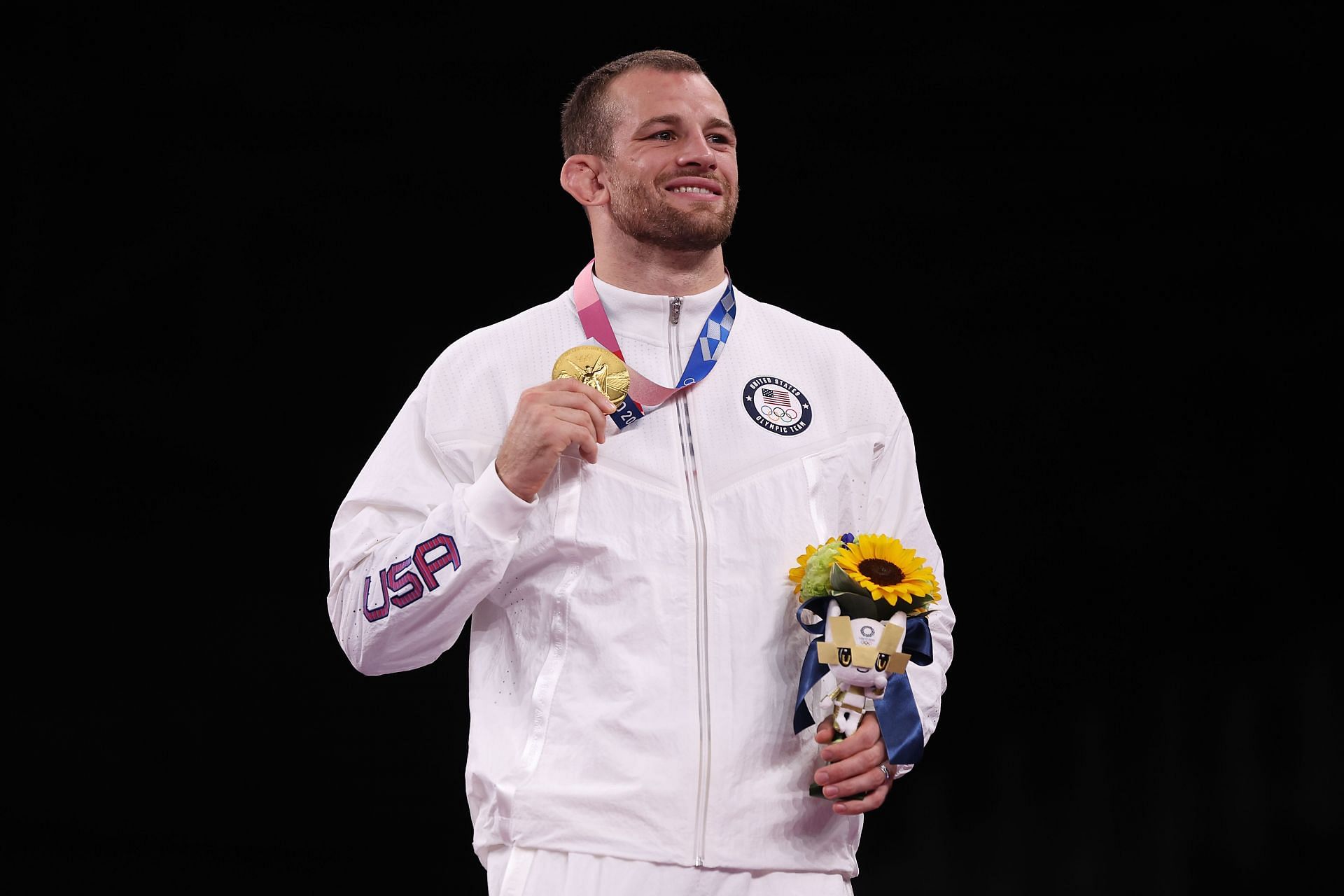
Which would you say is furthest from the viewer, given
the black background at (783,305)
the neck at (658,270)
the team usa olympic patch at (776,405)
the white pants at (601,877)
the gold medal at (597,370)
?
the black background at (783,305)

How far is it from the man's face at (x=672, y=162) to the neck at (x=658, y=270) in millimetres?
18

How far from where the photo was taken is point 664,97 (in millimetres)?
2328

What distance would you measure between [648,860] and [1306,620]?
8.83 feet

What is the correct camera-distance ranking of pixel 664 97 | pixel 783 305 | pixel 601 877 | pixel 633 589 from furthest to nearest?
pixel 783 305, pixel 664 97, pixel 633 589, pixel 601 877

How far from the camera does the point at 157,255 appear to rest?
12.6 feet

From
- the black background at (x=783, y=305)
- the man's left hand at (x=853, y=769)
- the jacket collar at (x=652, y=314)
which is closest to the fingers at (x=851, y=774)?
the man's left hand at (x=853, y=769)

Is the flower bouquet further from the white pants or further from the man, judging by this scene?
the white pants

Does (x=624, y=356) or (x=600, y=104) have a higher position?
(x=600, y=104)

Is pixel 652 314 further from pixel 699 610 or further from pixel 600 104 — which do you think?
pixel 699 610

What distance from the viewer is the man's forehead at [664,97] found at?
2.32m

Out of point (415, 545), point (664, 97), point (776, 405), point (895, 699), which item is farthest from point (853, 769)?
point (664, 97)

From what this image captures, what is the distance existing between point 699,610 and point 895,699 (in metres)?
0.30

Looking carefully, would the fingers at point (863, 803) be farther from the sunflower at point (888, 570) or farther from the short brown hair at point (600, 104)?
the short brown hair at point (600, 104)

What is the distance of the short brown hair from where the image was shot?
2373 mm
